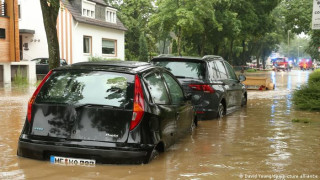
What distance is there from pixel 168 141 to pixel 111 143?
4.01ft

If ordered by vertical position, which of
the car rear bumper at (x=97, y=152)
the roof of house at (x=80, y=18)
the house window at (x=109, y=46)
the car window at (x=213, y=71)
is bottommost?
the car rear bumper at (x=97, y=152)

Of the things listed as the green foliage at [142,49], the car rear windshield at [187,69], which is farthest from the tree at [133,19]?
the car rear windshield at [187,69]

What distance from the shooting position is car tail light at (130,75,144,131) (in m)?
5.41

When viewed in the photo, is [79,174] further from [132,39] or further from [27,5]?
[132,39]

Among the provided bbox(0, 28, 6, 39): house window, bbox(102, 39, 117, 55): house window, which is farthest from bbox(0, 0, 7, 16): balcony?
bbox(102, 39, 117, 55): house window

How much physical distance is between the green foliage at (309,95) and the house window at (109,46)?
29017mm

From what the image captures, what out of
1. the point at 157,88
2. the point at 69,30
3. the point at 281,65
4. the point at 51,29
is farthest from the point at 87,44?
the point at 281,65

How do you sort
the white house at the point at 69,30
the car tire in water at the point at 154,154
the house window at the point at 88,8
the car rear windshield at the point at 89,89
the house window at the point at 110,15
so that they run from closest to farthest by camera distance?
the car rear windshield at the point at 89,89 → the car tire in water at the point at 154,154 → the white house at the point at 69,30 → the house window at the point at 88,8 → the house window at the point at 110,15

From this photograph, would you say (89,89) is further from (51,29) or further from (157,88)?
(51,29)

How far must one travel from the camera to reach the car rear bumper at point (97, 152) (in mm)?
5320

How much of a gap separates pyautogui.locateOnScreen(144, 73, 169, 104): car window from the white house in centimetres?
2977

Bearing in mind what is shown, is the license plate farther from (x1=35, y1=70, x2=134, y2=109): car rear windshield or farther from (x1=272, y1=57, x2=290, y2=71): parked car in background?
(x1=272, y1=57, x2=290, y2=71): parked car in background

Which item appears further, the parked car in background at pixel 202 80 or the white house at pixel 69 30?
the white house at pixel 69 30

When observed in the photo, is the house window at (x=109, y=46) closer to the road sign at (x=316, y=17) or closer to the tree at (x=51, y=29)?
the tree at (x=51, y=29)
